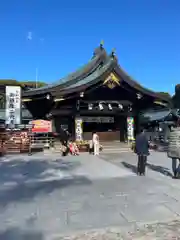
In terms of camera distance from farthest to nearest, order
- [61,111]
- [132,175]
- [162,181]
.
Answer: [61,111], [132,175], [162,181]

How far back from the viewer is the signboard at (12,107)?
15070 millimetres

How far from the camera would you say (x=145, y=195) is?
593 centimetres

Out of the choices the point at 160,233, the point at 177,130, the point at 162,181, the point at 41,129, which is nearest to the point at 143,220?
the point at 160,233

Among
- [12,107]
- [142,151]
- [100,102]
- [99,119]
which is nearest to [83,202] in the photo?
[142,151]

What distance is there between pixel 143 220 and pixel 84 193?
2.04 meters

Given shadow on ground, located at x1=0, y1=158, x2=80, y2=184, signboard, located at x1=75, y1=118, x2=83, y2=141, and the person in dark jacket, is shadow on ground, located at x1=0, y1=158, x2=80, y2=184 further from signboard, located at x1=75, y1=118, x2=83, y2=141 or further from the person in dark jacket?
Answer: signboard, located at x1=75, y1=118, x2=83, y2=141

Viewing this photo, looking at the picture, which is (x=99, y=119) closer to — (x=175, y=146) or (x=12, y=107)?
(x=12, y=107)

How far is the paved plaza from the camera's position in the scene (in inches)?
163

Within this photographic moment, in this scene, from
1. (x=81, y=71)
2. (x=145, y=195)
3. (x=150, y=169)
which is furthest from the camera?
(x=81, y=71)

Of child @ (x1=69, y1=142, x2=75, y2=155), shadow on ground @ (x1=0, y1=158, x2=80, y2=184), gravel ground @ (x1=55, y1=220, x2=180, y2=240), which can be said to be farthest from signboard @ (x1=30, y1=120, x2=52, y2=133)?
gravel ground @ (x1=55, y1=220, x2=180, y2=240)

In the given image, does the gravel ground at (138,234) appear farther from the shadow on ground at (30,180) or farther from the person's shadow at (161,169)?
the person's shadow at (161,169)

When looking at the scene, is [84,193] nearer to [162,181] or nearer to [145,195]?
[145,195]

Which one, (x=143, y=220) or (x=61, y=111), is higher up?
(x=61, y=111)

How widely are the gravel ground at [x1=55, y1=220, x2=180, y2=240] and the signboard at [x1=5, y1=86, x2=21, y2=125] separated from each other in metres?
12.2
